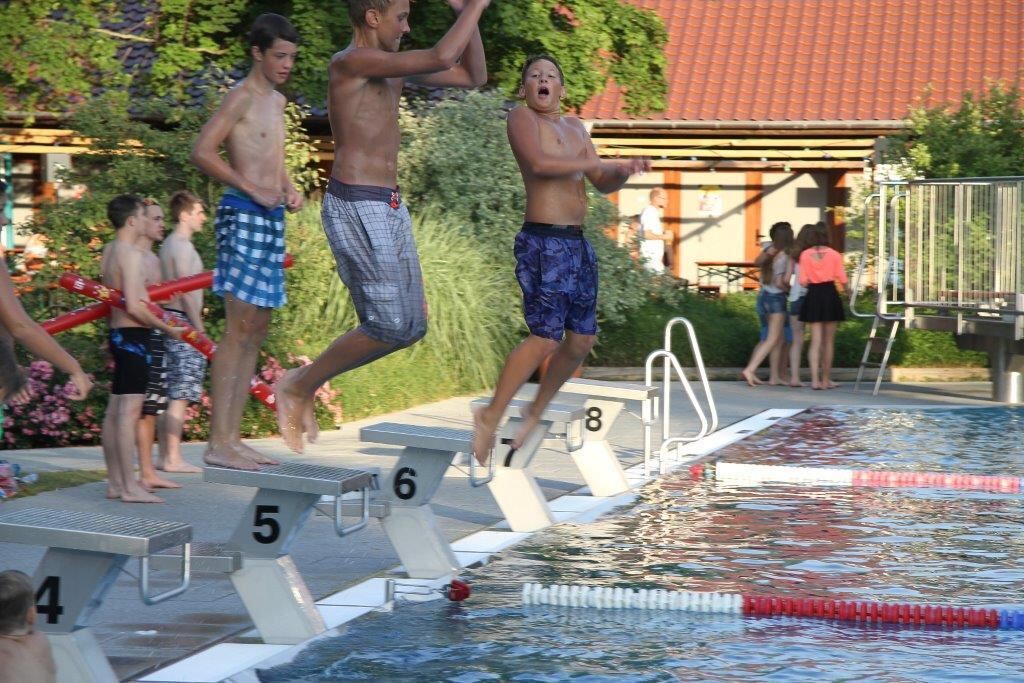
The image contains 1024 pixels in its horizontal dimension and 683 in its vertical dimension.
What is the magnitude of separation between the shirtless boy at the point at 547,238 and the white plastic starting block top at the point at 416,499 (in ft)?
1.00

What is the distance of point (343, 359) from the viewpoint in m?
6.96

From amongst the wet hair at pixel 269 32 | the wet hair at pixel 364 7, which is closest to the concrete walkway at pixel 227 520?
the wet hair at pixel 269 32

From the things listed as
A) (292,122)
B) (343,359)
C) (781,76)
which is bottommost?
(343,359)

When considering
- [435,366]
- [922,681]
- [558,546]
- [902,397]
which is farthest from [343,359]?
[902,397]

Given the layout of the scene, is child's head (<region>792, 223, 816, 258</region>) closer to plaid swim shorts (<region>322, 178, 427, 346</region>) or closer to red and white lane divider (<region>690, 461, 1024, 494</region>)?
red and white lane divider (<region>690, 461, 1024, 494</region>)

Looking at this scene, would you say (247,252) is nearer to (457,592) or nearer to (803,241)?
(457,592)

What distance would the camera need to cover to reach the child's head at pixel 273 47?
269 inches

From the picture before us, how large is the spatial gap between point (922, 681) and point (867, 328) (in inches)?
640

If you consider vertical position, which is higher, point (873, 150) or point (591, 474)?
point (873, 150)

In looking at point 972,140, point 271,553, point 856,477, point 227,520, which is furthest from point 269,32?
point 972,140

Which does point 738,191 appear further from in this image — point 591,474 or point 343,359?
point 343,359

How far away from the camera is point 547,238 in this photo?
8055 millimetres

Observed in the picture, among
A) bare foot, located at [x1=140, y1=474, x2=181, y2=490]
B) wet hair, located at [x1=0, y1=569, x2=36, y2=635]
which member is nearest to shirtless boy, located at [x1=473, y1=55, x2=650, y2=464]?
bare foot, located at [x1=140, y1=474, x2=181, y2=490]

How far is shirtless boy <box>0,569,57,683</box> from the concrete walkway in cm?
121
